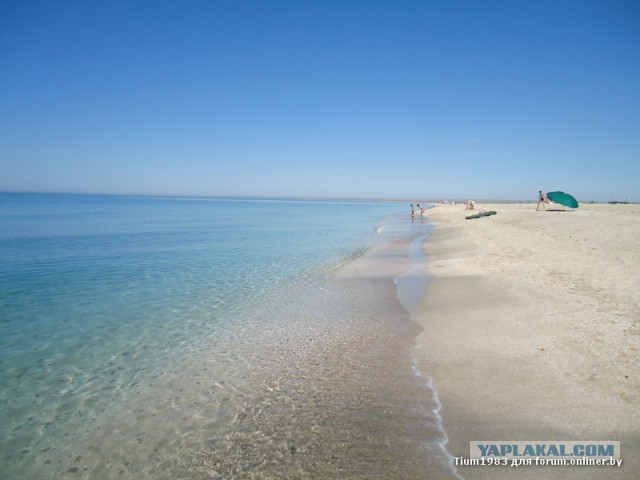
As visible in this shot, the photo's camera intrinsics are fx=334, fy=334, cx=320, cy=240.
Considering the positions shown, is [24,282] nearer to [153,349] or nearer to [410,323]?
[153,349]

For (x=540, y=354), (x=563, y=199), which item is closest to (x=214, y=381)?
(x=540, y=354)

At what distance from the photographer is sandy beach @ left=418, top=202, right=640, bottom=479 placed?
4207 mm

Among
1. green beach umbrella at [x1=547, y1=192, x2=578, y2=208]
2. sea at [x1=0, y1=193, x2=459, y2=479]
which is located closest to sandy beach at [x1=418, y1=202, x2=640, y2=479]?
sea at [x1=0, y1=193, x2=459, y2=479]

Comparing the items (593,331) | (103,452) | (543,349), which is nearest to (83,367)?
(103,452)

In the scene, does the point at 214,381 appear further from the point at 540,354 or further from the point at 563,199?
the point at 563,199

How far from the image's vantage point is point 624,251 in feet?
42.1

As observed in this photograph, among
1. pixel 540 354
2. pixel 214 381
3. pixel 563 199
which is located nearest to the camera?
pixel 214 381

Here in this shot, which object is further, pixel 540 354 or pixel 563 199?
pixel 563 199

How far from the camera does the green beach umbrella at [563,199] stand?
115 feet

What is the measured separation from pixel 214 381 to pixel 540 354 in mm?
5998

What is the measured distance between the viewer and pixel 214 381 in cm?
601

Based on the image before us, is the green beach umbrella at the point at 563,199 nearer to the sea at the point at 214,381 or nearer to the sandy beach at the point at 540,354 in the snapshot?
the sandy beach at the point at 540,354

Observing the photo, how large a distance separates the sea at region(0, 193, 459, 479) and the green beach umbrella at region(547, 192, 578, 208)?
31684 mm

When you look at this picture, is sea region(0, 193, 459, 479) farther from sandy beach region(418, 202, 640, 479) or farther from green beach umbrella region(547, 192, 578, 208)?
green beach umbrella region(547, 192, 578, 208)
